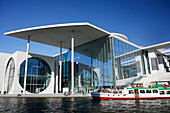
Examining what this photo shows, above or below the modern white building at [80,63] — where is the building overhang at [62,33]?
above

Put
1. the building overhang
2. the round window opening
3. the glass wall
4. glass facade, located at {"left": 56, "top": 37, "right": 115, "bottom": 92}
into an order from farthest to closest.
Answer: the round window opening < the glass wall < glass facade, located at {"left": 56, "top": 37, "right": 115, "bottom": 92} < the building overhang

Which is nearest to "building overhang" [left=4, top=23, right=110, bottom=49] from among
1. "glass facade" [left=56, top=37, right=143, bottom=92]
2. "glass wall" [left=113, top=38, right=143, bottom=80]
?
"glass facade" [left=56, top=37, right=143, bottom=92]

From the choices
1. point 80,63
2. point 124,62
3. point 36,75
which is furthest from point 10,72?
point 124,62

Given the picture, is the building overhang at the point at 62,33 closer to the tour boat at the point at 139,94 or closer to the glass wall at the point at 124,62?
the glass wall at the point at 124,62

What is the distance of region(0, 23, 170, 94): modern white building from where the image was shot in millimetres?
35344

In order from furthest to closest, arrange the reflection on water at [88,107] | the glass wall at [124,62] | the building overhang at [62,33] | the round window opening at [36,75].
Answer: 1. the round window opening at [36,75]
2. the glass wall at [124,62]
3. the building overhang at [62,33]
4. the reflection on water at [88,107]

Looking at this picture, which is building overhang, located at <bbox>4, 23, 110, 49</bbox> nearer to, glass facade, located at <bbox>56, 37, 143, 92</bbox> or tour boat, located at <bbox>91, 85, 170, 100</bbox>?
glass facade, located at <bbox>56, 37, 143, 92</bbox>

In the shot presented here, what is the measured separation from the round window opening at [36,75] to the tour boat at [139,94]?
21482mm

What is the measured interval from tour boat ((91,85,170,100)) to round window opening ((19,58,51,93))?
21.5 metres

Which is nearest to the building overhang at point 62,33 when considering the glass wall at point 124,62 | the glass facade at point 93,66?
the glass facade at point 93,66

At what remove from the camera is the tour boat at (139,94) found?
23.3 m

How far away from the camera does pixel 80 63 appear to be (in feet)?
139

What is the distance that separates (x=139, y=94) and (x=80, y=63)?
2131 centimetres

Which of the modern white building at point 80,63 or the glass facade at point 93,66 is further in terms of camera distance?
the glass facade at point 93,66
